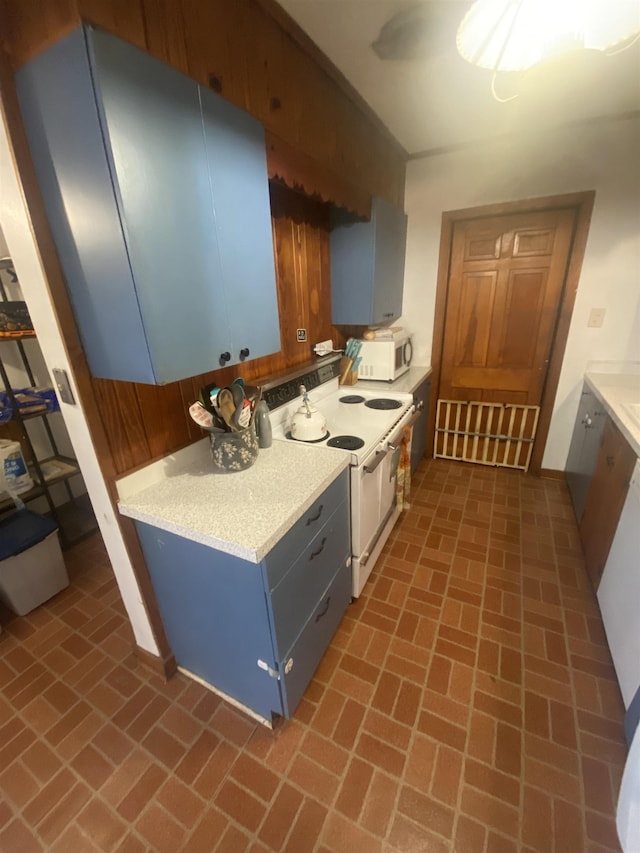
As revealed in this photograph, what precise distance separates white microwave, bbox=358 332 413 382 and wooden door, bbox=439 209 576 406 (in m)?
0.62

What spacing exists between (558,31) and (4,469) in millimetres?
2989

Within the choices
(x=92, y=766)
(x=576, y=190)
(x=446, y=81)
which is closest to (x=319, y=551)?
(x=92, y=766)

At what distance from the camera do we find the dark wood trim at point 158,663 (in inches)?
56.9

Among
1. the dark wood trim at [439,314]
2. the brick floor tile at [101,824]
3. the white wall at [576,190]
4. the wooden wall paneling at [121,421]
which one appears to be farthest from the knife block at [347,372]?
the brick floor tile at [101,824]

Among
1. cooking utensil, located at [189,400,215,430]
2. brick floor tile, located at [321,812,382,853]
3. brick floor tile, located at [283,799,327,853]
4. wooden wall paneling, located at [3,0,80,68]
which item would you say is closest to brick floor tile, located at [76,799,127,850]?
brick floor tile, located at [283,799,327,853]

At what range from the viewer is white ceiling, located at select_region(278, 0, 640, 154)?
50.1 inches

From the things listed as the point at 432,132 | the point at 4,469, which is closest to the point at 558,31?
the point at 432,132

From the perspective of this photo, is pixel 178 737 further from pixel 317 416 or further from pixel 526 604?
pixel 526 604

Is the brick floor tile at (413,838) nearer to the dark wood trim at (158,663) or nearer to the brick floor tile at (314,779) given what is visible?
the brick floor tile at (314,779)

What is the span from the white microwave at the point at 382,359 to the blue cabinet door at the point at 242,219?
1.32 metres

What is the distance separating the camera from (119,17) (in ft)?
2.69

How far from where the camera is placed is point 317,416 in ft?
5.53

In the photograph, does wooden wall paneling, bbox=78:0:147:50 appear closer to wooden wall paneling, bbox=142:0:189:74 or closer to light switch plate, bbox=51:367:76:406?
wooden wall paneling, bbox=142:0:189:74

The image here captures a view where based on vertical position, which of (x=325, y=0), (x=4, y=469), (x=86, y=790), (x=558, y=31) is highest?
(x=325, y=0)
